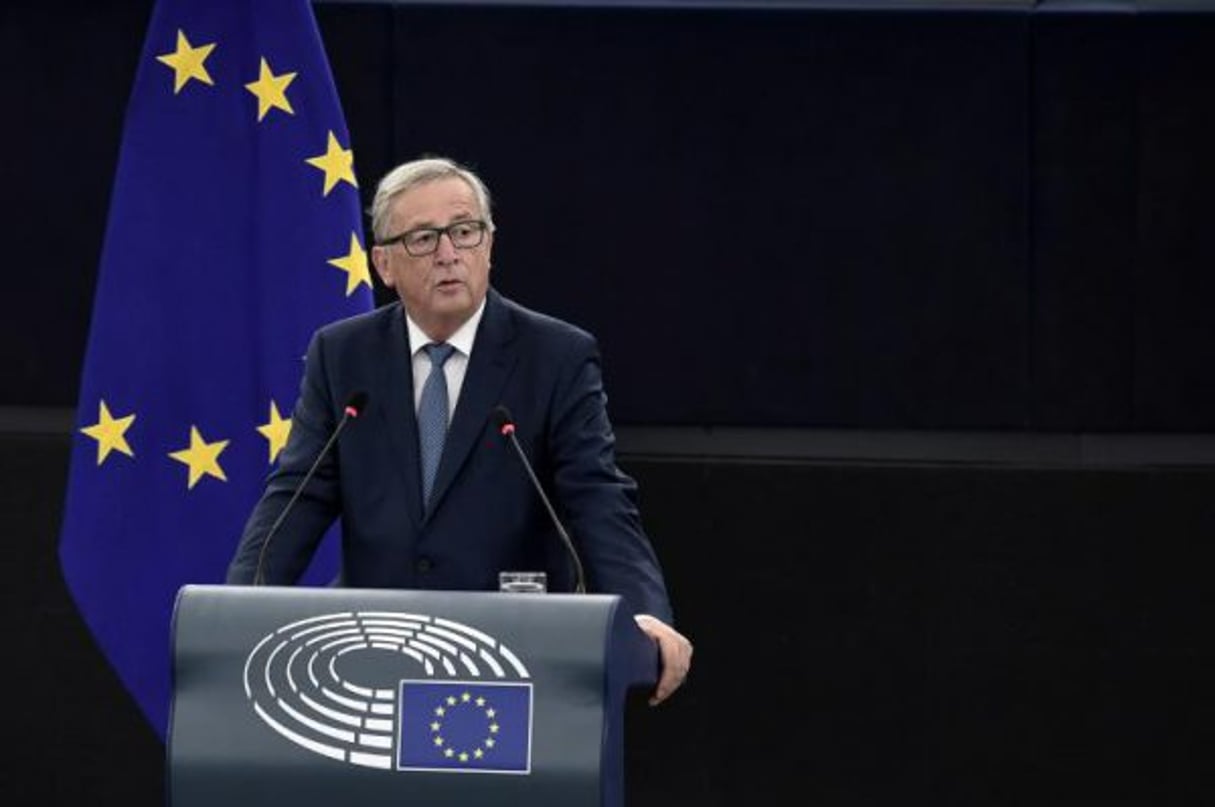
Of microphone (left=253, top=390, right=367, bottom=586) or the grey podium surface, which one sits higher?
microphone (left=253, top=390, right=367, bottom=586)

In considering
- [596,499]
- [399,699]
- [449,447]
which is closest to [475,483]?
[449,447]

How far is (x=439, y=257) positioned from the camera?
459cm

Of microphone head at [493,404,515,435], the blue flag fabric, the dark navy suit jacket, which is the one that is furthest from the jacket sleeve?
the blue flag fabric

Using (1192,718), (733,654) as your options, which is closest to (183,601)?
(733,654)

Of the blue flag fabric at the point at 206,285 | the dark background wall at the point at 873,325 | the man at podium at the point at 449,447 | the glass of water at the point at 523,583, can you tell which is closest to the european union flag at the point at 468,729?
the glass of water at the point at 523,583

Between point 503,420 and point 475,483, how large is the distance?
0.48ft

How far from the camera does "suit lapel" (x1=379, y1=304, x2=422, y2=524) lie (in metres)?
4.62

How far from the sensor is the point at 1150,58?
6609mm

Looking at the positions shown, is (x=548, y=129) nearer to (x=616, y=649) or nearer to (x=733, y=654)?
(x=733, y=654)

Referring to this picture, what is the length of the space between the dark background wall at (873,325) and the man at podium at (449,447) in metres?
2.13

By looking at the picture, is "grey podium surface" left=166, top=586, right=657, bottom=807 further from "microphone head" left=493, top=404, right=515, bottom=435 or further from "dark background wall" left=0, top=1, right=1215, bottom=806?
"dark background wall" left=0, top=1, right=1215, bottom=806

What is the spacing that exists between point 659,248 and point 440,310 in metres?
2.26

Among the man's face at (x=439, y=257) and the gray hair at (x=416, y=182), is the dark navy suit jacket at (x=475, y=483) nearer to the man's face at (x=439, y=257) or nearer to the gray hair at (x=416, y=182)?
the man's face at (x=439, y=257)

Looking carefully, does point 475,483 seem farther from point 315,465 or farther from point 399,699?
point 399,699
